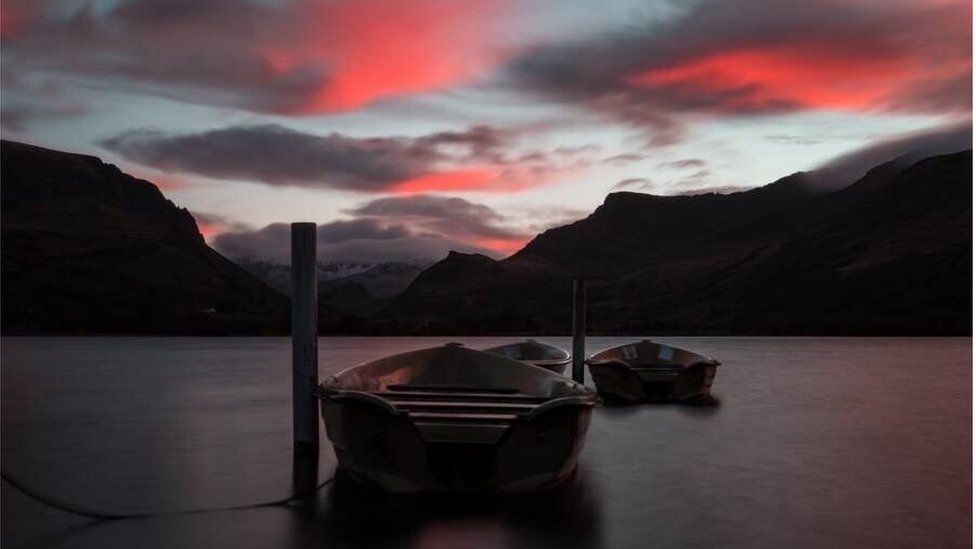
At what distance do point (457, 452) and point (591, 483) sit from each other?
10.2 ft

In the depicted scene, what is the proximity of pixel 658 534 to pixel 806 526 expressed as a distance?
1927 millimetres

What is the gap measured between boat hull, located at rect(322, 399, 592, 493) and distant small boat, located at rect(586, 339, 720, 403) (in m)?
14.7

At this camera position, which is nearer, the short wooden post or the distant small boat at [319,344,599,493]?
the distant small boat at [319,344,599,493]

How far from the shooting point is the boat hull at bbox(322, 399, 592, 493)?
1093 cm

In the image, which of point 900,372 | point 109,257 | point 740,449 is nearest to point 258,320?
point 109,257

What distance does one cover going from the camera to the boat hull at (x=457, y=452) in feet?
35.9

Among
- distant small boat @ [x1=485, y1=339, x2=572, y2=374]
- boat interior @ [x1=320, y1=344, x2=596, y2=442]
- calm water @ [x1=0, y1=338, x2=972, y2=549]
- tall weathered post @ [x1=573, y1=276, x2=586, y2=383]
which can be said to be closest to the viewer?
calm water @ [x1=0, y1=338, x2=972, y2=549]

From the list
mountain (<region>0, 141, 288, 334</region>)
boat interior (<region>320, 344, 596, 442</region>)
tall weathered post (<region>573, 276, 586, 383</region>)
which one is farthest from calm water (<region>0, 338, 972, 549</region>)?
mountain (<region>0, 141, 288, 334</region>)

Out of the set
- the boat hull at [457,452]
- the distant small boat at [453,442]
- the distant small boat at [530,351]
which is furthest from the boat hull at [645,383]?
the boat hull at [457,452]

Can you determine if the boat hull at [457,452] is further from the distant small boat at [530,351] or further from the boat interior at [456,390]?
the distant small boat at [530,351]

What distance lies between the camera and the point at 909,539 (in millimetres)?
10578

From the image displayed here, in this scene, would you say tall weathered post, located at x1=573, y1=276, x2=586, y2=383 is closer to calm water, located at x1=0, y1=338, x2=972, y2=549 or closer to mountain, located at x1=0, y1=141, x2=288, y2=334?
calm water, located at x1=0, y1=338, x2=972, y2=549

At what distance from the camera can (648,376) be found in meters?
26.3

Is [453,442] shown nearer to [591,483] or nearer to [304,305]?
[591,483]
